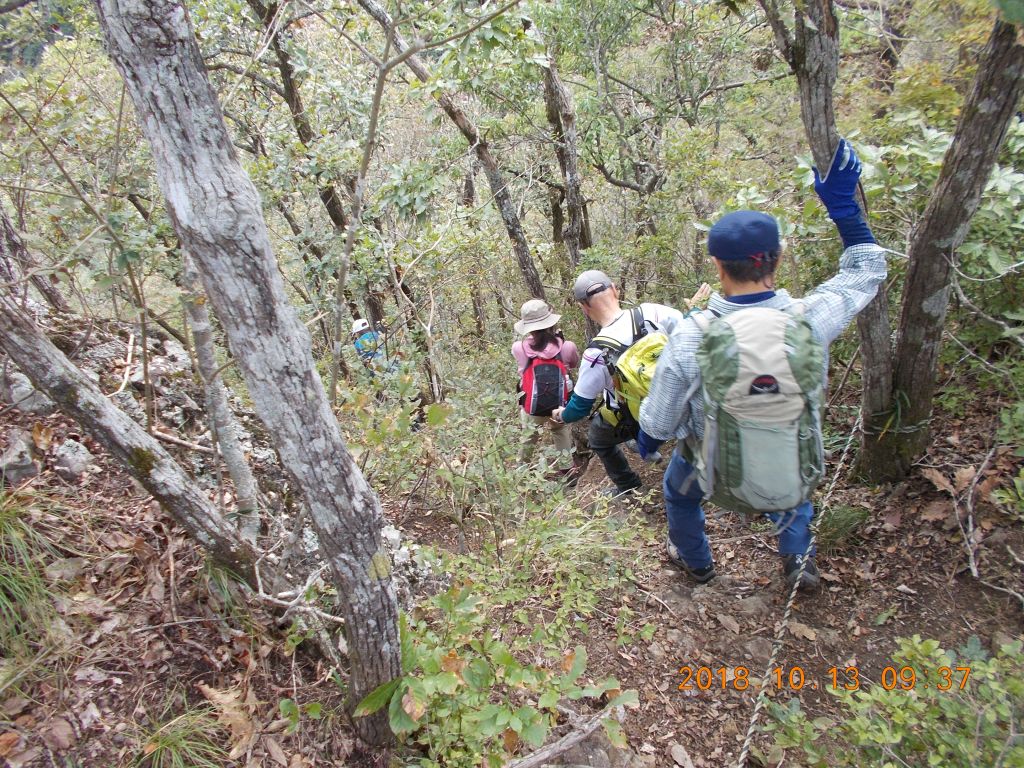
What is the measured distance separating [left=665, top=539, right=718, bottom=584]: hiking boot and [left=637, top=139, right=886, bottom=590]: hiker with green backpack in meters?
1.16

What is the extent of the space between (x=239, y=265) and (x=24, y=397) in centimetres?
262

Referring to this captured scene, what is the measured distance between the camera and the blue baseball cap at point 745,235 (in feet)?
8.18

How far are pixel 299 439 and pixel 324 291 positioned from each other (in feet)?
15.8

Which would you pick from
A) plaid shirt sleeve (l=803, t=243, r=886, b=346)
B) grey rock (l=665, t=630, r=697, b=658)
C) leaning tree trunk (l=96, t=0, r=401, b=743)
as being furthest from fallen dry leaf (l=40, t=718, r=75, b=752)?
plaid shirt sleeve (l=803, t=243, r=886, b=346)

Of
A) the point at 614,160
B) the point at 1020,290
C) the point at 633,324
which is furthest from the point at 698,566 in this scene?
the point at 614,160

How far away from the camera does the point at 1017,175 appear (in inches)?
117

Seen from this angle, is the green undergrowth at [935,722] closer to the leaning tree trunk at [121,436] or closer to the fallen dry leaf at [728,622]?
the fallen dry leaf at [728,622]

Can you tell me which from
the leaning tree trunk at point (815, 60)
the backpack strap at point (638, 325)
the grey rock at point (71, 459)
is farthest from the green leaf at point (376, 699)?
the leaning tree trunk at point (815, 60)

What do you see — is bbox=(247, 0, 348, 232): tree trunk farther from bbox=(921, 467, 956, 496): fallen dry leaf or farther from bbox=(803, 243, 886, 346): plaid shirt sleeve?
bbox=(921, 467, 956, 496): fallen dry leaf

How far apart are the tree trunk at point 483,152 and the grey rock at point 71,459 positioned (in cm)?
361

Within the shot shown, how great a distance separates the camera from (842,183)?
8.79ft

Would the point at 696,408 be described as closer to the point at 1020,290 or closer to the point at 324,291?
the point at 1020,290

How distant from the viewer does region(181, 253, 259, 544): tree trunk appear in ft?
8.13

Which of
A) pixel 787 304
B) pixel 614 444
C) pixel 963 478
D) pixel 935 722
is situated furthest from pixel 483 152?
pixel 935 722
